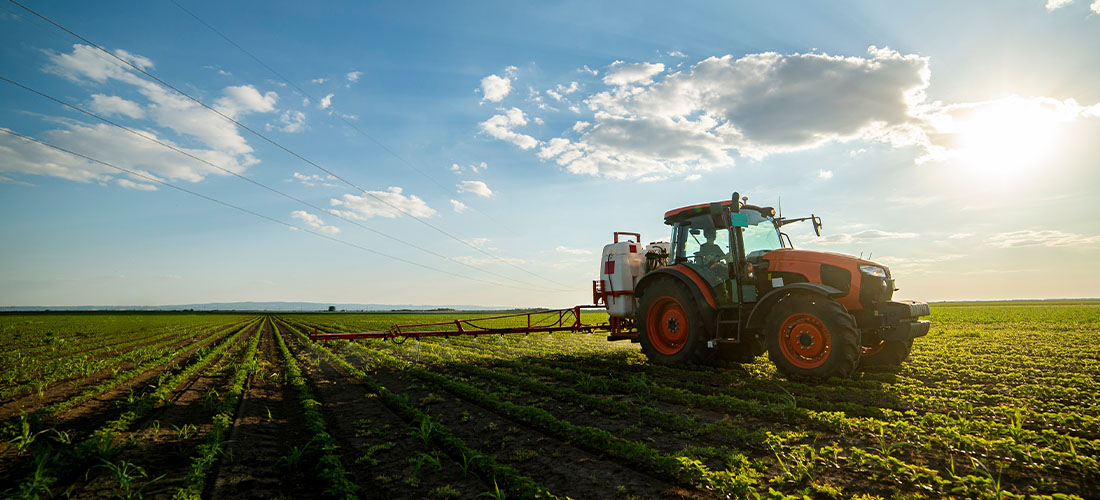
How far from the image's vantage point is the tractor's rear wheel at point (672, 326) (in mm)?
8383

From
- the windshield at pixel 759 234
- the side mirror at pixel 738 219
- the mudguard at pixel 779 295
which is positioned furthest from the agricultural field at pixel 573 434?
the side mirror at pixel 738 219

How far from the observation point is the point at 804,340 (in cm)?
693

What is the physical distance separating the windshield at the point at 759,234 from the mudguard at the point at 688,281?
922mm

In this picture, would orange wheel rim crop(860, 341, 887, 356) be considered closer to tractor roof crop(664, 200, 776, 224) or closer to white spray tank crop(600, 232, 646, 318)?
tractor roof crop(664, 200, 776, 224)

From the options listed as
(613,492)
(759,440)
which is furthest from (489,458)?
(759,440)

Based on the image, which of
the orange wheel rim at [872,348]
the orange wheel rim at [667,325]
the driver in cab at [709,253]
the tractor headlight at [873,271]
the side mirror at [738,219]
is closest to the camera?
the tractor headlight at [873,271]

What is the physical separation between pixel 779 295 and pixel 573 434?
4222 millimetres

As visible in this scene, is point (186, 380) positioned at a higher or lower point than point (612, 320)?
lower

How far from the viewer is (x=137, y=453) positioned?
15.5 feet

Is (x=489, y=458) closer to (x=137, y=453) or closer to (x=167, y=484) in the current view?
(x=167, y=484)

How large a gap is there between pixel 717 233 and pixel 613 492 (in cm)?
605

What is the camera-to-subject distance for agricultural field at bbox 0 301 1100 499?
12.1 ft

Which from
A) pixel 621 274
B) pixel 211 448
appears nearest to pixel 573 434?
pixel 211 448

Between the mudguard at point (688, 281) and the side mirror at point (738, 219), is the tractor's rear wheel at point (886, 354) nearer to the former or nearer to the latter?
the mudguard at point (688, 281)
